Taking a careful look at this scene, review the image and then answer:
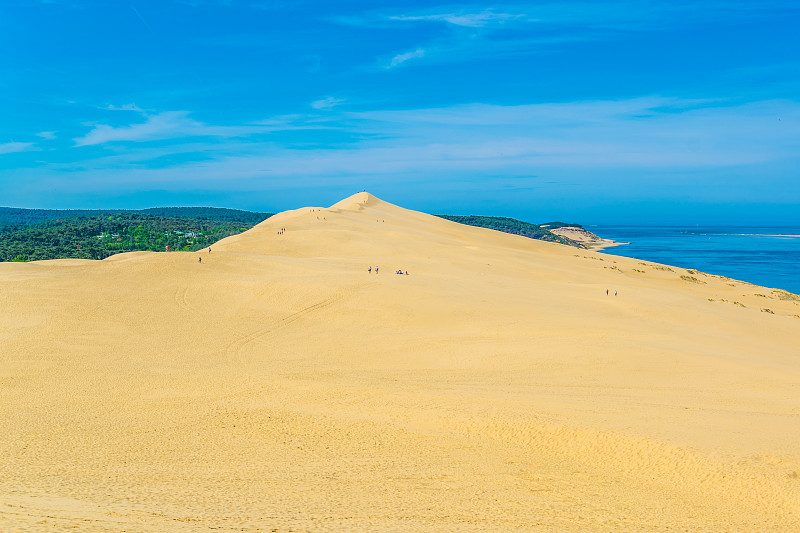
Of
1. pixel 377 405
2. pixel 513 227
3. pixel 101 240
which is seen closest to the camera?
pixel 377 405

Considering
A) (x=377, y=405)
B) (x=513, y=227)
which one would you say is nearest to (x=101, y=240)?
(x=377, y=405)

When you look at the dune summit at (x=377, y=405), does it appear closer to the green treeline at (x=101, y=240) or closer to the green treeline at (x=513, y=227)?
the green treeline at (x=101, y=240)

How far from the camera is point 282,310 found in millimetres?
23484

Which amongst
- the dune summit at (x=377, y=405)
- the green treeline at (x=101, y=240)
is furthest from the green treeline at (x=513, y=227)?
the dune summit at (x=377, y=405)

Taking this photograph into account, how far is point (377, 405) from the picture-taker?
13312mm

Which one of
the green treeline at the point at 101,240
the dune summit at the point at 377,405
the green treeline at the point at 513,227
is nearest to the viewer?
the dune summit at the point at 377,405

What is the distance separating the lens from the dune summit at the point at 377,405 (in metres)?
8.90

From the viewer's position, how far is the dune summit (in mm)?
8898

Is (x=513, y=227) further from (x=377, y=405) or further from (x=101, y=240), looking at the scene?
(x=377, y=405)

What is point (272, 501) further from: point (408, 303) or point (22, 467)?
point (408, 303)

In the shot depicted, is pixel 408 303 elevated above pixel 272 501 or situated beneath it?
elevated above

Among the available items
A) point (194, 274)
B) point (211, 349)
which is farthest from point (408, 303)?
point (194, 274)

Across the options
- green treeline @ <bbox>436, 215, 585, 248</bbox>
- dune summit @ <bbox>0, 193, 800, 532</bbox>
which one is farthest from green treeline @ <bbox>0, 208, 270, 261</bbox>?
green treeline @ <bbox>436, 215, 585, 248</bbox>

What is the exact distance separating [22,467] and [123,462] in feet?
5.27
